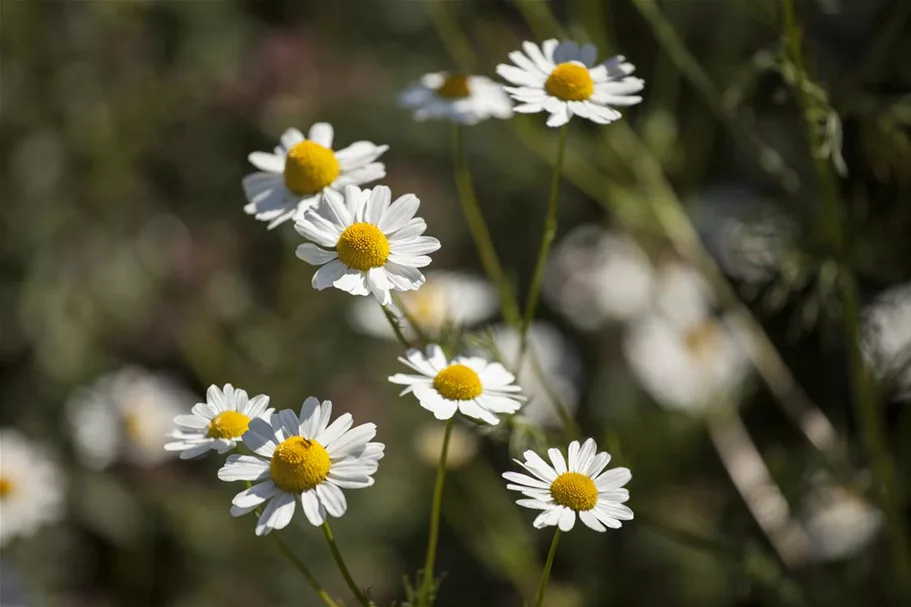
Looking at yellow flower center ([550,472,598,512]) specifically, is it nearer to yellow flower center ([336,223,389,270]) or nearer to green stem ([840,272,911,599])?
yellow flower center ([336,223,389,270])

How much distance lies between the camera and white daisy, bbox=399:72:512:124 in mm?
1096

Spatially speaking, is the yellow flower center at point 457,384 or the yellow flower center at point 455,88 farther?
the yellow flower center at point 455,88

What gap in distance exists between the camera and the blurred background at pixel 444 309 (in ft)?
4.88

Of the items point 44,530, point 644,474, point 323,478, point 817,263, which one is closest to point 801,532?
point 644,474

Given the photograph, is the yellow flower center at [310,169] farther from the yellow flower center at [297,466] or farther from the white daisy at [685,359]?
the white daisy at [685,359]

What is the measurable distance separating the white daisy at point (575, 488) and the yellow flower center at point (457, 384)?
105 mm

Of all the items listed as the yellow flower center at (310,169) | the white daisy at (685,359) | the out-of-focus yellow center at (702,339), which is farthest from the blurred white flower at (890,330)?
the yellow flower center at (310,169)

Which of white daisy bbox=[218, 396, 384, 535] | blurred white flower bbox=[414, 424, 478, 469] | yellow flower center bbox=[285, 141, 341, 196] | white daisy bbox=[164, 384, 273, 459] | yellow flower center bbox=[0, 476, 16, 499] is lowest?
yellow flower center bbox=[0, 476, 16, 499]

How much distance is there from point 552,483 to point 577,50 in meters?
0.48

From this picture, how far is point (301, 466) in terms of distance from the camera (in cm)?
75

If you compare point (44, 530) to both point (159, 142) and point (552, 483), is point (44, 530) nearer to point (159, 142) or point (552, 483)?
point (159, 142)

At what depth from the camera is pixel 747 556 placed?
112 centimetres

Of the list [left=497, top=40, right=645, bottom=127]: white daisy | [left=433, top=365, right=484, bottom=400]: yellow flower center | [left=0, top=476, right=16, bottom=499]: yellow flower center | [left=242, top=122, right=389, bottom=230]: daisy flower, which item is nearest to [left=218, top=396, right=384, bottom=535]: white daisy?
[left=433, top=365, right=484, bottom=400]: yellow flower center

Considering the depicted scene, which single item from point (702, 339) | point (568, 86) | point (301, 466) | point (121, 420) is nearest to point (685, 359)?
point (702, 339)
